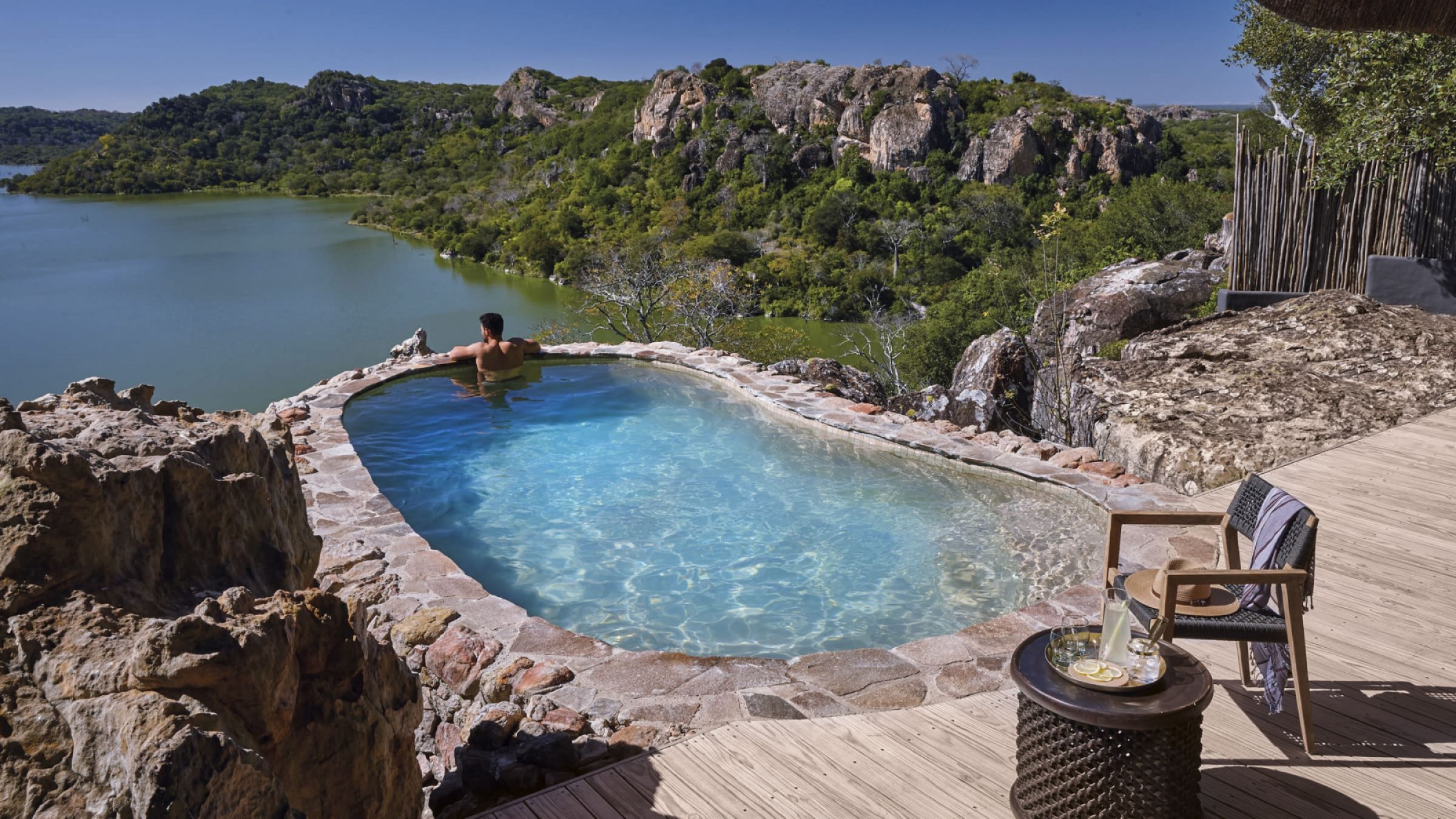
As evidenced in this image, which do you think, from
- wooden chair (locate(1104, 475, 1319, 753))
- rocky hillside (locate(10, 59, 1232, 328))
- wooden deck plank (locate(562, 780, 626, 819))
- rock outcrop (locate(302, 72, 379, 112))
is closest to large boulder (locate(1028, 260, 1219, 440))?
wooden chair (locate(1104, 475, 1319, 753))

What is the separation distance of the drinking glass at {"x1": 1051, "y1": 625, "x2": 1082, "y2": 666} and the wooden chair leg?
734 millimetres

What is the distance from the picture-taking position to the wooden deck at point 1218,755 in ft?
7.71

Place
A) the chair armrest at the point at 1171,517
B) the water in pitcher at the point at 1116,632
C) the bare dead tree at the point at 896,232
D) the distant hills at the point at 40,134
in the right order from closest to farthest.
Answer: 1. the water in pitcher at the point at 1116,632
2. the chair armrest at the point at 1171,517
3. the bare dead tree at the point at 896,232
4. the distant hills at the point at 40,134

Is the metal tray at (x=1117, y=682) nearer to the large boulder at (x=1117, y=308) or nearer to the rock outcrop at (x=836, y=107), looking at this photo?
the large boulder at (x=1117, y=308)

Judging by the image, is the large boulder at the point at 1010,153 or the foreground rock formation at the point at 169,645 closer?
the foreground rock formation at the point at 169,645

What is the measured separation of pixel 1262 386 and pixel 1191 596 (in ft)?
14.2

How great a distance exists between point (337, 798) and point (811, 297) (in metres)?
33.4

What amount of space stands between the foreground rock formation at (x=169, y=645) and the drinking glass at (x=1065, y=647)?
1.57 metres

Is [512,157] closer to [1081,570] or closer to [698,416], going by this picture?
[698,416]

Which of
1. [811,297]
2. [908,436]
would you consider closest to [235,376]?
[811,297]

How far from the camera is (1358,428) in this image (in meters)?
5.45

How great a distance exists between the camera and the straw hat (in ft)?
8.68

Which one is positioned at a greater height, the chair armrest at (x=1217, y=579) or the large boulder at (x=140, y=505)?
the large boulder at (x=140, y=505)

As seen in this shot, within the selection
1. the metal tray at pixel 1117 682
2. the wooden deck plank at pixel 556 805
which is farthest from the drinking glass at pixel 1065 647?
the wooden deck plank at pixel 556 805
